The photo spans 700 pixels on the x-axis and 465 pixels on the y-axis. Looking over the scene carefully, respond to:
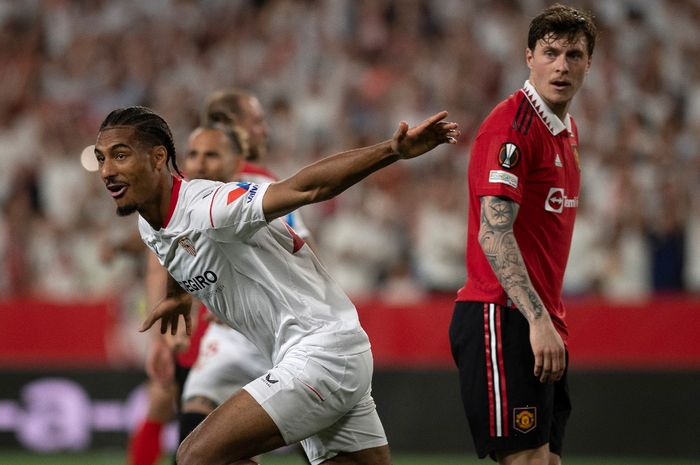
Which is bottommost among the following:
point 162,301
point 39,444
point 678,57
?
point 39,444

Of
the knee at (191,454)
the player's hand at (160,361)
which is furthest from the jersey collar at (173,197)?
the player's hand at (160,361)

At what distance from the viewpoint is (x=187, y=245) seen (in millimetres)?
4406

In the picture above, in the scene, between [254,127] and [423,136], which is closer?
[423,136]

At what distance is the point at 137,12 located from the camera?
13867 mm

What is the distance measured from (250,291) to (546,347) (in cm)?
118

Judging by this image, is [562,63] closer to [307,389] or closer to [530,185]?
[530,185]

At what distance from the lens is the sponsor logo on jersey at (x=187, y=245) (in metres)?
4.39

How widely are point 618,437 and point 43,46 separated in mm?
8401

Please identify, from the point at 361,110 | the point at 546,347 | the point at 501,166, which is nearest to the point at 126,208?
the point at 501,166

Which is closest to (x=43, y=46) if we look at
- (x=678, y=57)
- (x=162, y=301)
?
(x=678, y=57)

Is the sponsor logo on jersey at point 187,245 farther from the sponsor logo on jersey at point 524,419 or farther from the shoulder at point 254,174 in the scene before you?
the shoulder at point 254,174

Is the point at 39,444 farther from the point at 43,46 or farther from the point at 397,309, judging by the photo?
the point at 43,46

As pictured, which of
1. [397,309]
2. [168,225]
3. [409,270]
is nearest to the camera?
[168,225]

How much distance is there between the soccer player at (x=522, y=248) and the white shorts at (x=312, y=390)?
514 mm
